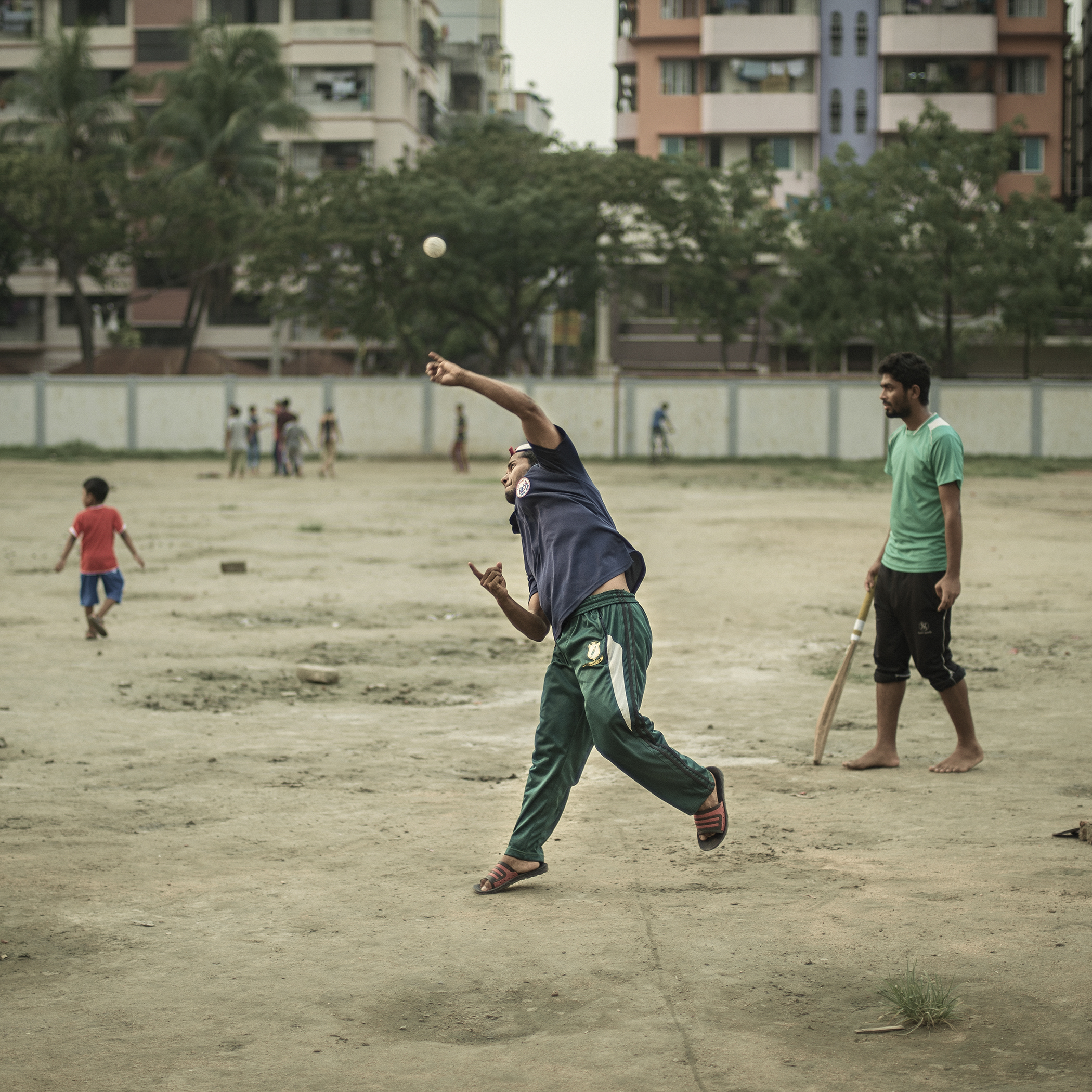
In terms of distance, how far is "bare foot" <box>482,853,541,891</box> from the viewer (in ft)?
16.5

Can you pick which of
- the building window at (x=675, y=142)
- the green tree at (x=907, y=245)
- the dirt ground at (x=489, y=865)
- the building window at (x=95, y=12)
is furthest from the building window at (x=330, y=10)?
the dirt ground at (x=489, y=865)

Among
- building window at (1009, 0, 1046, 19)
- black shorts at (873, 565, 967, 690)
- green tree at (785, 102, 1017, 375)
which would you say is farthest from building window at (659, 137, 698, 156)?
black shorts at (873, 565, 967, 690)

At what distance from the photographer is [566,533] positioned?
194 inches

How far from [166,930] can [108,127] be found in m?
52.3

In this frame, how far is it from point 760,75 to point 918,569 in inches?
2086

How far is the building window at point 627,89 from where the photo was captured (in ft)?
194

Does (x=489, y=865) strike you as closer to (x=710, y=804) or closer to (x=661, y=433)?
(x=710, y=804)

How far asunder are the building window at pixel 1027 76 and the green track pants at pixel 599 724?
189 ft

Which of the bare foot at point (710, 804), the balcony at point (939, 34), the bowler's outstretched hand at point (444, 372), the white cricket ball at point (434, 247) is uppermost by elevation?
the balcony at point (939, 34)

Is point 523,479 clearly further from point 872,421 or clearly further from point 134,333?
point 134,333

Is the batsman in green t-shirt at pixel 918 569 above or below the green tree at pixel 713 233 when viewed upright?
below

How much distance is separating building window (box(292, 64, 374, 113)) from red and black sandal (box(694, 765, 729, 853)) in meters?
58.0

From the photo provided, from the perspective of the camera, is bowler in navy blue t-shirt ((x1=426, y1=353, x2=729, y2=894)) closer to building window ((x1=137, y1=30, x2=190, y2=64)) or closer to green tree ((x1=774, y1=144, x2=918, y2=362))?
green tree ((x1=774, y1=144, x2=918, y2=362))

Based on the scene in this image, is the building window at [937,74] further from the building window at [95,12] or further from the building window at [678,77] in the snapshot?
the building window at [95,12]
